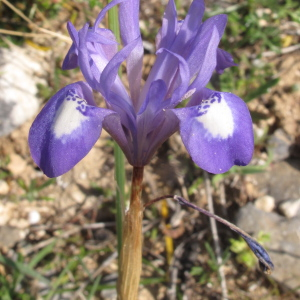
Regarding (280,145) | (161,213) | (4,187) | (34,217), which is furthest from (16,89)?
(280,145)

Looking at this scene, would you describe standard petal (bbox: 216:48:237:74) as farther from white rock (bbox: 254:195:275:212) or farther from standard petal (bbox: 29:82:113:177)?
white rock (bbox: 254:195:275:212)

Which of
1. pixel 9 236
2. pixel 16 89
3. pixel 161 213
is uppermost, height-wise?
pixel 16 89

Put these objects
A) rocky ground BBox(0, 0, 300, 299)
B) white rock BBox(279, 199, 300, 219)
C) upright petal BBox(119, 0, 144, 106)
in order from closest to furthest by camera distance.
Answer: upright petal BBox(119, 0, 144, 106)
rocky ground BBox(0, 0, 300, 299)
white rock BBox(279, 199, 300, 219)

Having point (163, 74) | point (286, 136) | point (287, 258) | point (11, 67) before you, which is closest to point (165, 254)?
point (287, 258)

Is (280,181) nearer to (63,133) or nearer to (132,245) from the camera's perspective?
(132,245)

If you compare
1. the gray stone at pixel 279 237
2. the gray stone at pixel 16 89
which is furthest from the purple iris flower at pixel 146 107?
the gray stone at pixel 16 89

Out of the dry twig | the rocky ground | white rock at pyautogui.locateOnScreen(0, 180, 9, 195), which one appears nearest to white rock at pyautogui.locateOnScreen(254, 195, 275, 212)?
the rocky ground
